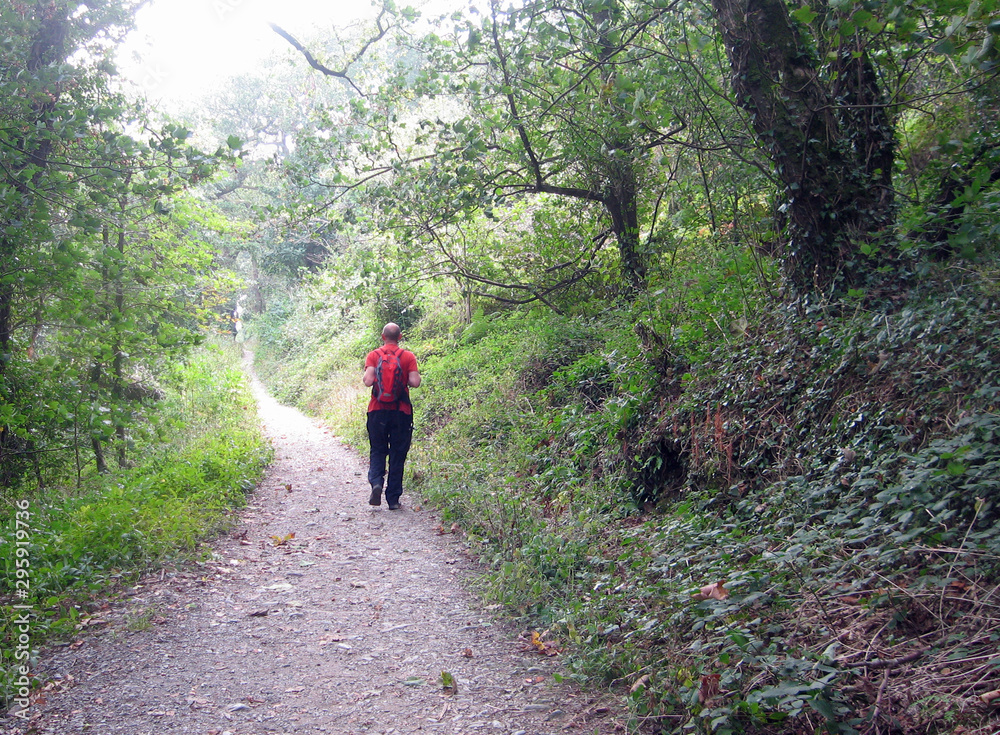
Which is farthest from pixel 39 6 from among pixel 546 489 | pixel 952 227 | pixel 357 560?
pixel 952 227

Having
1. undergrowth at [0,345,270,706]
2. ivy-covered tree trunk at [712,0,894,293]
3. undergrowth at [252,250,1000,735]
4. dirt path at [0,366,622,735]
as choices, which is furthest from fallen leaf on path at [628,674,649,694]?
ivy-covered tree trunk at [712,0,894,293]

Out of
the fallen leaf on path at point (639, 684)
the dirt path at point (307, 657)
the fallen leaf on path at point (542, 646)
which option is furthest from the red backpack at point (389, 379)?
the fallen leaf on path at point (639, 684)

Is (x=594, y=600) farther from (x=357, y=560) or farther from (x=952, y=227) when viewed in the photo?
(x=952, y=227)

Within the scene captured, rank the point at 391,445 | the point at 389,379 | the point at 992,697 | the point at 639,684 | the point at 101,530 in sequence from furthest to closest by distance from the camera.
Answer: the point at 391,445, the point at 389,379, the point at 101,530, the point at 639,684, the point at 992,697

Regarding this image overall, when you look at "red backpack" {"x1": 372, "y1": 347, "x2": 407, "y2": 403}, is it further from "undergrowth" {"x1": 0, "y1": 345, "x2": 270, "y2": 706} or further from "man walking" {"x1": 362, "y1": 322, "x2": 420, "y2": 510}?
"undergrowth" {"x1": 0, "y1": 345, "x2": 270, "y2": 706}

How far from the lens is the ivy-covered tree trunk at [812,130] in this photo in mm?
5562

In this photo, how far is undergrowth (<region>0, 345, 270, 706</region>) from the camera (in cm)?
479

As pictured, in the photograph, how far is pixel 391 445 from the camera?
865cm

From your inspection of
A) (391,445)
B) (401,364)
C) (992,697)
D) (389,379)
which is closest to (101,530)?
(391,445)

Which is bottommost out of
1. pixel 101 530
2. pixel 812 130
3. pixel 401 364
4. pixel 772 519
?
pixel 101 530

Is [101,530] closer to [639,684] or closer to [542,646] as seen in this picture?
[542,646]

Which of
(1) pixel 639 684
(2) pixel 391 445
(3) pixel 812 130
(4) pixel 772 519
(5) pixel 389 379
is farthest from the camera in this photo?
(2) pixel 391 445

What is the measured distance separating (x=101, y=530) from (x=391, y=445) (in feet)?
11.3

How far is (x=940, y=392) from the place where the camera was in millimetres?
4031
